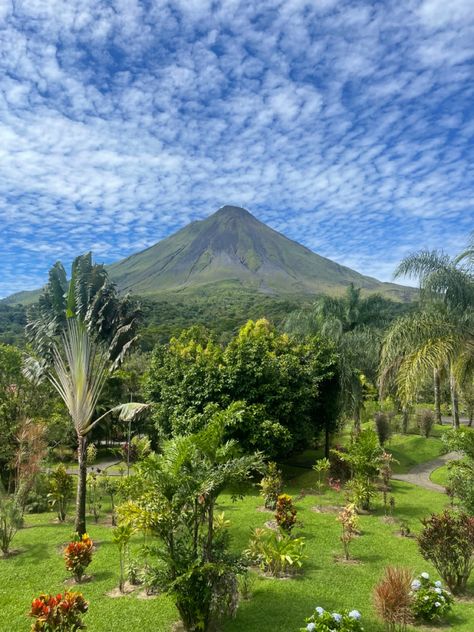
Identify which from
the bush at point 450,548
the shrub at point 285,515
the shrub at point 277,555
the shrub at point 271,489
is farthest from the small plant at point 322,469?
the bush at point 450,548

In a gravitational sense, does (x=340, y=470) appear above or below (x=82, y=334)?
below

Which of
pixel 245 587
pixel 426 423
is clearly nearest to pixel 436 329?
pixel 245 587

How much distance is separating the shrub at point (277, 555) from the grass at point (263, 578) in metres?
0.31

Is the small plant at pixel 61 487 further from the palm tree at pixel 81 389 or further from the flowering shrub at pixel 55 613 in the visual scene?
the flowering shrub at pixel 55 613

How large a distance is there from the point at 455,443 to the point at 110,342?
28.4ft

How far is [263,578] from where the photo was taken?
8.48m

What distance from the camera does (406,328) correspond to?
12227mm

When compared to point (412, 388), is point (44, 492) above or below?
below

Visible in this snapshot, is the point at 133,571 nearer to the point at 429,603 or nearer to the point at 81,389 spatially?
the point at 81,389

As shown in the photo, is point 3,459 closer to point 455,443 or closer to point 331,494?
point 331,494

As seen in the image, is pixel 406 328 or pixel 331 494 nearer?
pixel 406 328

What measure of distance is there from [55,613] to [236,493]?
6.55 metres

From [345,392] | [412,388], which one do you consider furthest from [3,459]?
[412,388]

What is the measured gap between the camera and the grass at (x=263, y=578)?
686 centimetres
